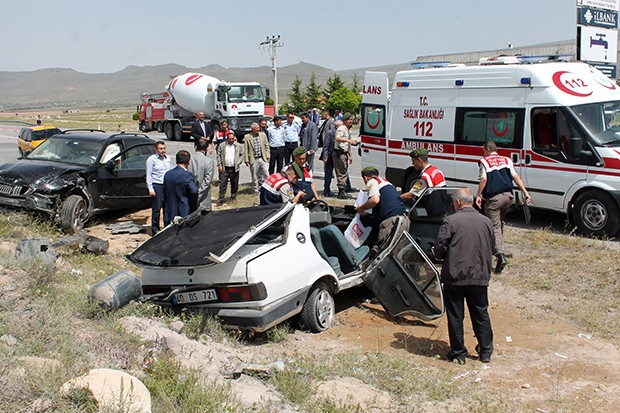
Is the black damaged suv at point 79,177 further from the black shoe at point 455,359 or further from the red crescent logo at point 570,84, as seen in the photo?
the red crescent logo at point 570,84

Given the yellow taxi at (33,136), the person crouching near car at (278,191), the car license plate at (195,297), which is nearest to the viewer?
the car license plate at (195,297)

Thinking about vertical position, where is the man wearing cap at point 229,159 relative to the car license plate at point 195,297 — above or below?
above

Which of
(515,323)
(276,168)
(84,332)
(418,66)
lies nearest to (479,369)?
(515,323)

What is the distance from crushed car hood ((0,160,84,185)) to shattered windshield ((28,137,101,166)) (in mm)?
255

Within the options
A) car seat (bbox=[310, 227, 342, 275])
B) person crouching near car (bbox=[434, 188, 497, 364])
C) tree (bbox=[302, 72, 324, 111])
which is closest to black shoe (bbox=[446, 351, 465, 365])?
person crouching near car (bbox=[434, 188, 497, 364])

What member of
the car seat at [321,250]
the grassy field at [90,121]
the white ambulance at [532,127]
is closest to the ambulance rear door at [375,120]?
the white ambulance at [532,127]

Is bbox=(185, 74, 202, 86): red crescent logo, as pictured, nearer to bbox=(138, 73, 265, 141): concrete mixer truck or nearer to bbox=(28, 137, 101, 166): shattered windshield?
bbox=(138, 73, 265, 141): concrete mixer truck

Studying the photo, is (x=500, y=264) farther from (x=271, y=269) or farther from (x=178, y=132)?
(x=178, y=132)

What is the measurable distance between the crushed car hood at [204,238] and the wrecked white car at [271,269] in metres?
0.01

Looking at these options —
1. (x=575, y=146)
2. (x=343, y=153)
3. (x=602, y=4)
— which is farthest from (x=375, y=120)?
(x=602, y=4)

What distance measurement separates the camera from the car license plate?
599 cm

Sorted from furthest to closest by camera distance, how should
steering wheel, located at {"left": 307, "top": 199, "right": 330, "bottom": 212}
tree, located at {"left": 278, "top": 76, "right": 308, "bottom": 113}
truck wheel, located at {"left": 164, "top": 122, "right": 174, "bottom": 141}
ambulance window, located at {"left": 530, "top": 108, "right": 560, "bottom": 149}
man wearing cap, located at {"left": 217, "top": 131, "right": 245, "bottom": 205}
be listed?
tree, located at {"left": 278, "top": 76, "right": 308, "bottom": 113}
truck wheel, located at {"left": 164, "top": 122, "right": 174, "bottom": 141}
man wearing cap, located at {"left": 217, "top": 131, "right": 245, "bottom": 205}
ambulance window, located at {"left": 530, "top": 108, "right": 560, "bottom": 149}
steering wheel, located at {"left": 307, "top": 199, "right": 330, "bottom": 212}

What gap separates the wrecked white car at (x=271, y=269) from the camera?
231 inches

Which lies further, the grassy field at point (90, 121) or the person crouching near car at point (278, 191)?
the grassy field at point (90, 121)
